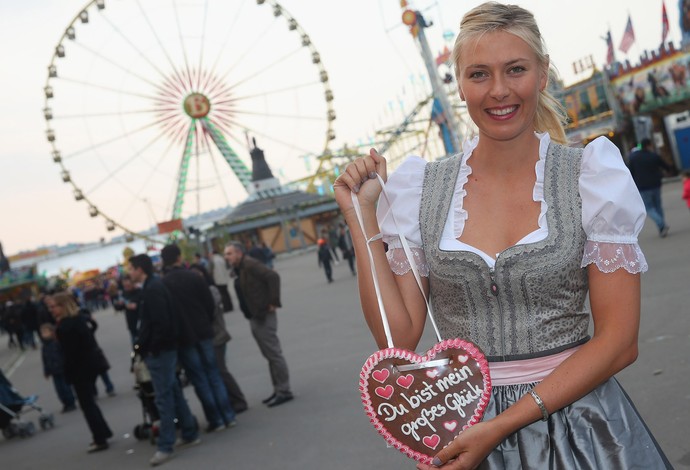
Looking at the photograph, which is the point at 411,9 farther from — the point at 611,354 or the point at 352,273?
the point at 611,354

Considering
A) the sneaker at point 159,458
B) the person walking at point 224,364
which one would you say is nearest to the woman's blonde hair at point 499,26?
the sneaker at point 159,458

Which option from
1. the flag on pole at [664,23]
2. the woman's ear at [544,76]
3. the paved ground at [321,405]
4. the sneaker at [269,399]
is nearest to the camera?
the woman's ear at [544,76]

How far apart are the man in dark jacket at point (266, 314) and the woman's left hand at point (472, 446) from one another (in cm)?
644

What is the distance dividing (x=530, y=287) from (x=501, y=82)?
485mm

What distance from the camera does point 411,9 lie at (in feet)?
88.2

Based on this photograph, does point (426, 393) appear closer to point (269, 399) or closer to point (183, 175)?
point (269, 399)

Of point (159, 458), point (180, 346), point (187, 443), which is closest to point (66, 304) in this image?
point (180, 346)

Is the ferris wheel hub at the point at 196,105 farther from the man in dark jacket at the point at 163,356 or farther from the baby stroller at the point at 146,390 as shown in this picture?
the man in dark jacket at the point at 163,356

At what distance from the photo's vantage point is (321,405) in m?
7.49

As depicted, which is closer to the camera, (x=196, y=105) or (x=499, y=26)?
(x=499, y=26)

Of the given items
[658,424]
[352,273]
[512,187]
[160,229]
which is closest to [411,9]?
[352,273]

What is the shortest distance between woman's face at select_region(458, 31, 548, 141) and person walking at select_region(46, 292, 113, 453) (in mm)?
6976

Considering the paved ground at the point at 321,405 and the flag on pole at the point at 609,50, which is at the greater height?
the flag on pole at the point at 609,50

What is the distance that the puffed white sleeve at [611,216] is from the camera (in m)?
1.91
